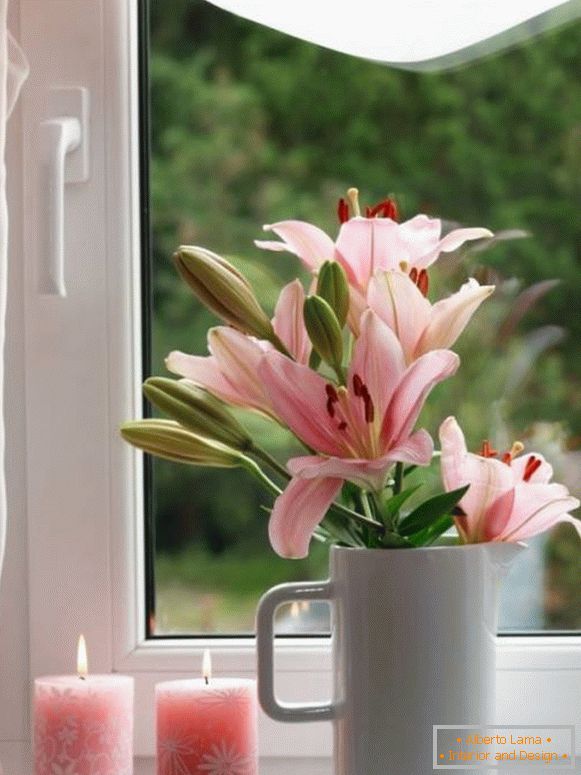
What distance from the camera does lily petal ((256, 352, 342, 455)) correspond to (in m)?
0.96

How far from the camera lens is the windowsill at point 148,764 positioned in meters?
1.24

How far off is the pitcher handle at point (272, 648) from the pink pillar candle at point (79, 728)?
5.6 inches

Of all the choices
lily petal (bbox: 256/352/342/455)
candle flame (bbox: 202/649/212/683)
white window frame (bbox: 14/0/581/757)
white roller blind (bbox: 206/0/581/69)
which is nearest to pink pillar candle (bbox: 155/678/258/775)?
candle flame (bbox: 202/649/212/683)

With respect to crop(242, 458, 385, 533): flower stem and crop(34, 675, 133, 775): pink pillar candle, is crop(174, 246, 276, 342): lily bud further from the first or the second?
crop(34, 675, 133, 775): pink pillar candle

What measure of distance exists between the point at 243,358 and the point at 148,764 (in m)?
0.46

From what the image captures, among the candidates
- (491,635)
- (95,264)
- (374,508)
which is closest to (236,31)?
(95,264)

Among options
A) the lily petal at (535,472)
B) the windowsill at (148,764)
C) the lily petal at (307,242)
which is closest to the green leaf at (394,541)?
the lily petal at (535,472)

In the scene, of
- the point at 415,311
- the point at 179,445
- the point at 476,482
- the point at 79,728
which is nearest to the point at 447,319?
the point at 415,311

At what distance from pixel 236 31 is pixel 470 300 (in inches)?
18.6

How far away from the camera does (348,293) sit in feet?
3.25

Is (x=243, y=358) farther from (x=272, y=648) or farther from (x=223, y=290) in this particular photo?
(x=272, y=648)

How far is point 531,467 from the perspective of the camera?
103 centimetres

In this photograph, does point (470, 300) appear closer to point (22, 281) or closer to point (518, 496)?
point (518, 496)

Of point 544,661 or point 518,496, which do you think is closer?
point 518,496
